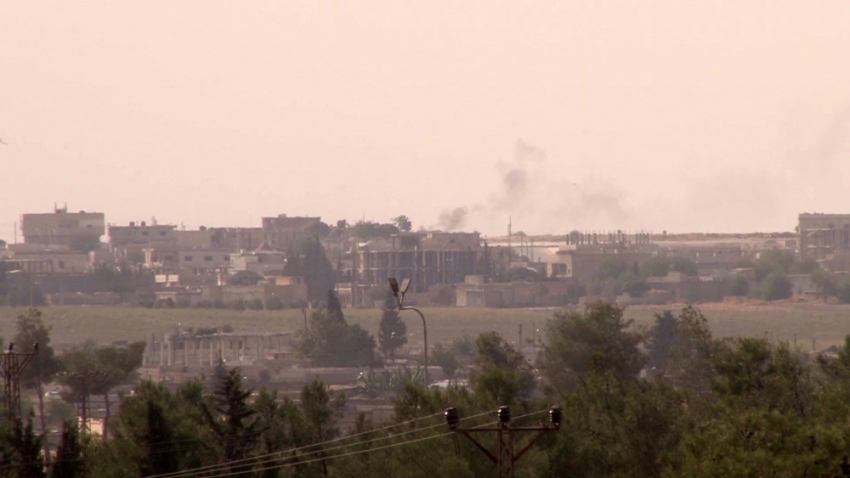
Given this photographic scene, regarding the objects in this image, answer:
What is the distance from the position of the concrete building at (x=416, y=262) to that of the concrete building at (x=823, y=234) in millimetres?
24058

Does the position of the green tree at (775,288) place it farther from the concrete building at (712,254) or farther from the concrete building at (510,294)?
the concrete building at (712,254)

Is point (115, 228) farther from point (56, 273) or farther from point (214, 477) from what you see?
point (214, 477)

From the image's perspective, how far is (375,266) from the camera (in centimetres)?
11994

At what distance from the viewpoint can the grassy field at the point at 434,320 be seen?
92812 mm

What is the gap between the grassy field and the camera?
9281cm

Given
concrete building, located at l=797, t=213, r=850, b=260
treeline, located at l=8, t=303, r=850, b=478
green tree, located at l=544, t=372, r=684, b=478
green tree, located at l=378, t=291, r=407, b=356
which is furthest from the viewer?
concrete building, located at l=797, t=213, r=850, b=260

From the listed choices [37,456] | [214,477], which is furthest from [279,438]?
[37,456]

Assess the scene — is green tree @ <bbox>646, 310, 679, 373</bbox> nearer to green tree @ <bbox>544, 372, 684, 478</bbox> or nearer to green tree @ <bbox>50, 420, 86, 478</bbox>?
green tree @ <bbox>544, 372, 684, 478</bbox>

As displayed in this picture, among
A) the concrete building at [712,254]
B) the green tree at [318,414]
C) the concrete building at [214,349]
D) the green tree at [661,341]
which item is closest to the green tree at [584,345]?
the green tree at [661,341]

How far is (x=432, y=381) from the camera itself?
6675cm

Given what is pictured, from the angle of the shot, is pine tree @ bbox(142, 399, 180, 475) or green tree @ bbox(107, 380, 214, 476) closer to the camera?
green tree @ bbox(107, 380, 214, 476)

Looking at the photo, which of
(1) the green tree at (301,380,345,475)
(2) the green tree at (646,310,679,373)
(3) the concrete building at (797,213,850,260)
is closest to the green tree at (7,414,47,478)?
(1) the green tree at (301,380,345,475)

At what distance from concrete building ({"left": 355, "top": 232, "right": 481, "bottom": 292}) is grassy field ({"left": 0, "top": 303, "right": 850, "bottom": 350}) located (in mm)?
12330

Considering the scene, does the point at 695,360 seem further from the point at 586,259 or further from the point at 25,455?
the point at 586,259
